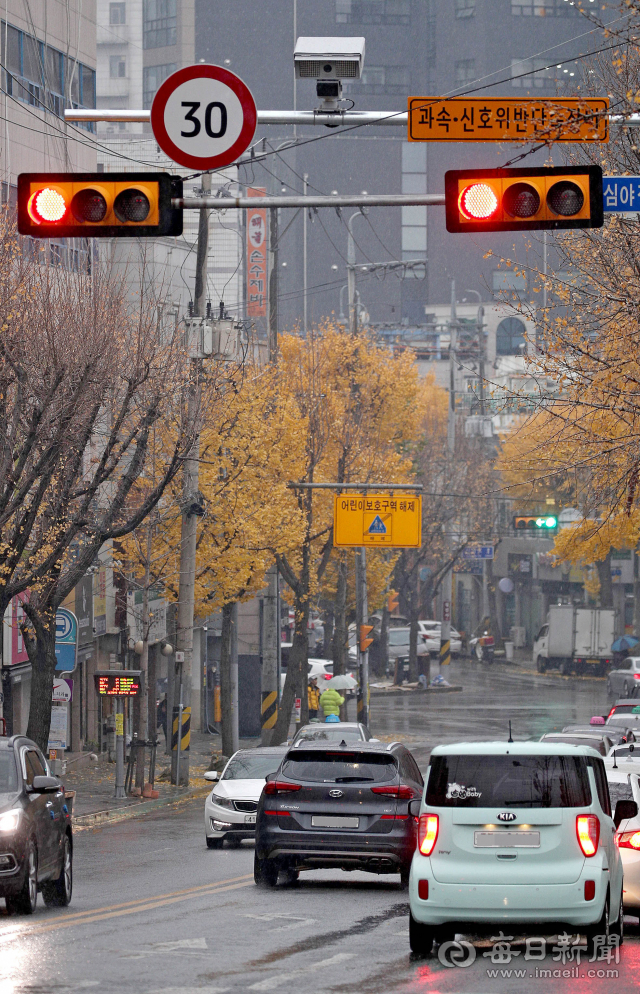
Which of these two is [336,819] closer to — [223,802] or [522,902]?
[522,902]

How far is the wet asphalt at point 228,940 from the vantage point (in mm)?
9656

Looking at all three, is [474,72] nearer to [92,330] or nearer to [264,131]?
[264,131]

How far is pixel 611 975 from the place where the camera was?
10172 mm

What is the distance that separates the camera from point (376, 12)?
119 meters

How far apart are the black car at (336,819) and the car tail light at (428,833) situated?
484 centimetres

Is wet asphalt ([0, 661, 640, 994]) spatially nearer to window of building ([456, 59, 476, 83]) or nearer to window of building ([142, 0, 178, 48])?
window of building ([456, 59, 476, 83])

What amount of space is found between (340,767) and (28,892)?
385 centimetres

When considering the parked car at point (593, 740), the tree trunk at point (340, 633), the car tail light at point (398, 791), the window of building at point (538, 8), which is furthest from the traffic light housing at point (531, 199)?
the window of building at point (538, 8)

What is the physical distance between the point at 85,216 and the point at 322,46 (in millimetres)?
3025

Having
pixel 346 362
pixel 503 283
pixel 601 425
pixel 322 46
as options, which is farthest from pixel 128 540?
pixel 503 283

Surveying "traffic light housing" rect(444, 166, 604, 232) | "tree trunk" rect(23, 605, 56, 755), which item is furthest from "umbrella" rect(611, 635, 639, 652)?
"traffic light housing" rect(444, 166, 604, 232)

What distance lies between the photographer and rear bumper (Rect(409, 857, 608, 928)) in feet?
34.0

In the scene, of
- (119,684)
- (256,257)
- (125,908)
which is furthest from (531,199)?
(256,257)

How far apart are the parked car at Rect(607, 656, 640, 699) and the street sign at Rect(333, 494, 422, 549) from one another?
1272 cm
